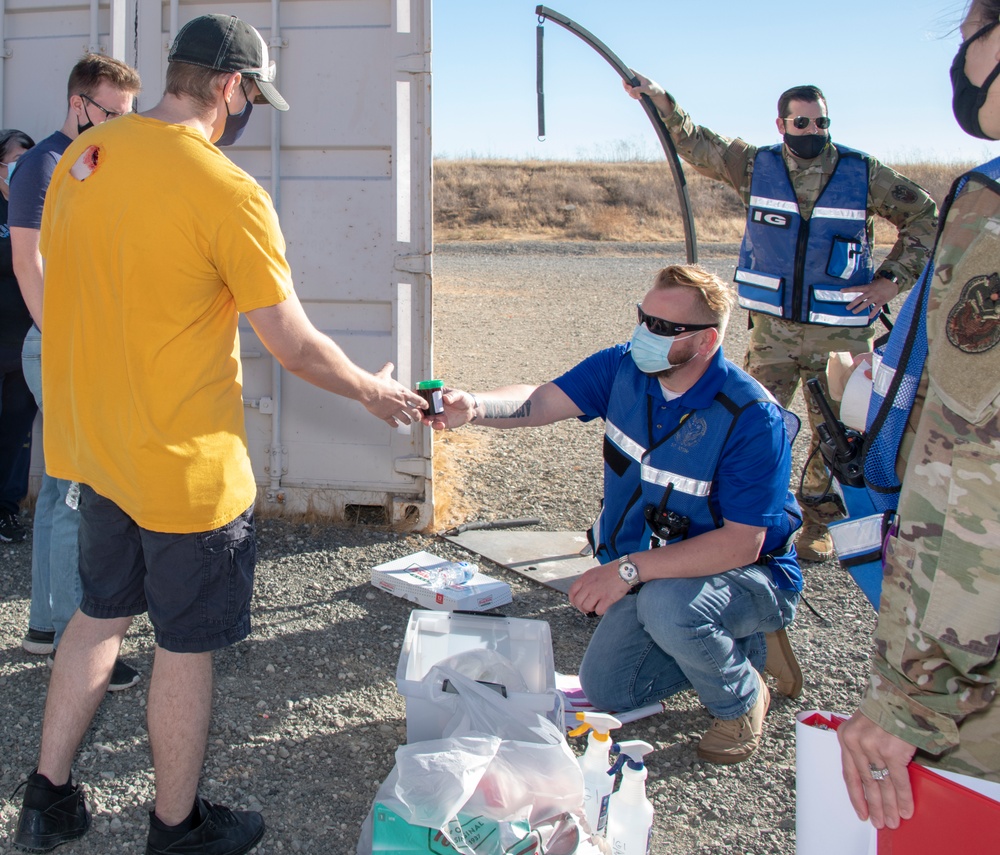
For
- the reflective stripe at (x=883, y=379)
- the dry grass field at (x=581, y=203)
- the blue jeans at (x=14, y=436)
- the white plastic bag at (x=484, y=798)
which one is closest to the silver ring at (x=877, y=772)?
the reflective stripe at (x=883, y=379)

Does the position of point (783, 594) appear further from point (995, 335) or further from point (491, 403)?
point (995, 335)

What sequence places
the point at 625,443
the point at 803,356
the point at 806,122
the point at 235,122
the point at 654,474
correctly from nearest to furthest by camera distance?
the point at 235,122 → the point at 654,474 → the point at 625,443 → the point at 806,122 → the point at 803,356

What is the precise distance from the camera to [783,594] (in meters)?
3.35

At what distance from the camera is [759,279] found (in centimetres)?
523

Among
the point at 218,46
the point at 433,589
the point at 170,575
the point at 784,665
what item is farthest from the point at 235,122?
the point at 784,665

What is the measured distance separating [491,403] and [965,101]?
2.32 m

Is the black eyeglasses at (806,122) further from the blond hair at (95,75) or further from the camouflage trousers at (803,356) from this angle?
the blond hair at (95,75)

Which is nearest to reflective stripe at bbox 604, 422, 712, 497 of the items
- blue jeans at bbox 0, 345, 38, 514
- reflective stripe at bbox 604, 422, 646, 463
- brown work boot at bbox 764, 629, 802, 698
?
reflective stripe at bbox 604, 422, 646, 463

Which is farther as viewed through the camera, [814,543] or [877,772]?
[814,543]

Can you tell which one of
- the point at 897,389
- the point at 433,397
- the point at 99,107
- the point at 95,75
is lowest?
the point at 433,397

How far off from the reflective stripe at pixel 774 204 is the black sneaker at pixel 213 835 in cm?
401

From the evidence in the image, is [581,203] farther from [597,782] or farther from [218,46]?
[597,782]

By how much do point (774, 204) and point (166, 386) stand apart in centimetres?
383

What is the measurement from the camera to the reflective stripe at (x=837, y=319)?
506 cm
